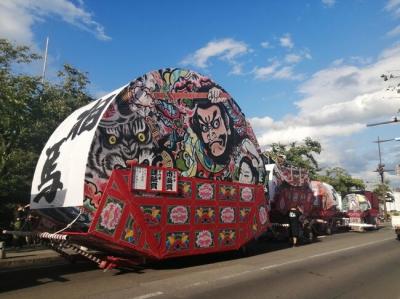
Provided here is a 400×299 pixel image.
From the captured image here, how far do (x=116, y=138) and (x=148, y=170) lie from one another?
990 mm

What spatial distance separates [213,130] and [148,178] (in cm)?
312

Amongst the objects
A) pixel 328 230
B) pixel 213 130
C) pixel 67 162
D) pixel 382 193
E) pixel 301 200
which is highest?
pixel 382 193

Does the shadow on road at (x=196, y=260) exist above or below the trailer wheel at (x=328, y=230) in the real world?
below

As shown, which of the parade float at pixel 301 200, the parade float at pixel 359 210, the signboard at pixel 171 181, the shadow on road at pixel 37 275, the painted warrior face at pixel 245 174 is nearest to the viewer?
the shadow on road at pixel 37 275

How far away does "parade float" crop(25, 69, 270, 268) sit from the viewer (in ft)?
28.0

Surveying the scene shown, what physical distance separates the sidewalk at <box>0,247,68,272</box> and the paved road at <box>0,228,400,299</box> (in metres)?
0.95

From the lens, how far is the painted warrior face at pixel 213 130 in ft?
37.0

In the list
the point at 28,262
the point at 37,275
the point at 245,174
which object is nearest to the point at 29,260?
the point at 28,262

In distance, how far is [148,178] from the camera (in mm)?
9133

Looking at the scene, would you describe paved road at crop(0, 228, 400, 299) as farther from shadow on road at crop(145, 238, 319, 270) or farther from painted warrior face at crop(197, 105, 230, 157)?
painted warrior face at crop(197, 105, 230, 157)

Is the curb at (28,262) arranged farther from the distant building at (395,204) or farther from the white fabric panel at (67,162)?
the distant building at (395,204)

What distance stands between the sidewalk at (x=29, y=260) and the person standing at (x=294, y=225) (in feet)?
29.0

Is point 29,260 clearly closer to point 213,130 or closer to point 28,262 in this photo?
point 28,262

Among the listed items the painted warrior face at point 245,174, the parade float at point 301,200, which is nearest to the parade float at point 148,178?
the painted warrior face at point 245,174
